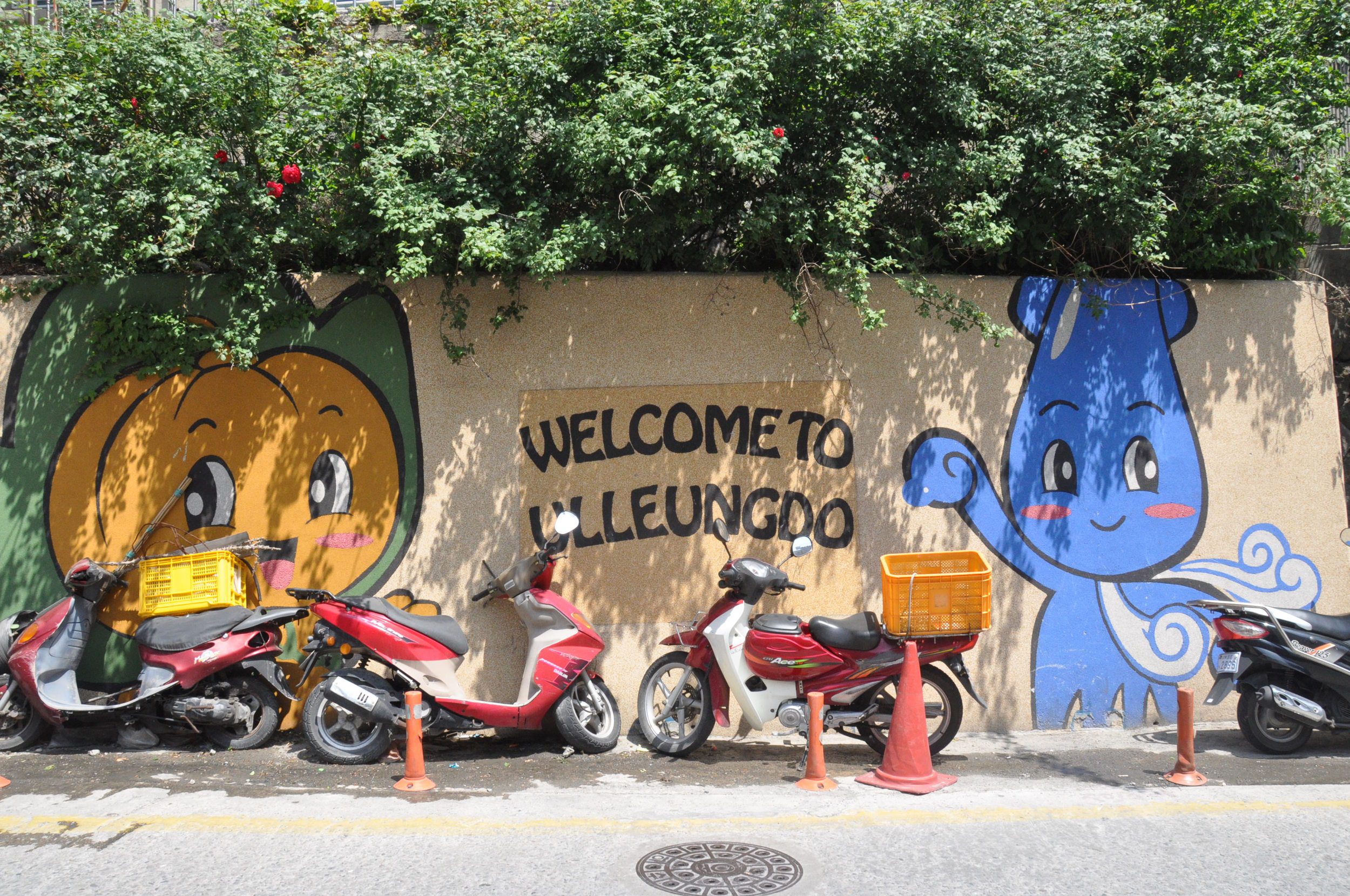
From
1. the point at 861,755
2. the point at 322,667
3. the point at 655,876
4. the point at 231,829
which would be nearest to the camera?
the point at 655,876

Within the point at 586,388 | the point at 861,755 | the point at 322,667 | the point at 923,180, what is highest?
the point at 923,180

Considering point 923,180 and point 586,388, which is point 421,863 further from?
point 923,180

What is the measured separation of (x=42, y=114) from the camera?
6.96m

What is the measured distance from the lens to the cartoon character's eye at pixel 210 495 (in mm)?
7328

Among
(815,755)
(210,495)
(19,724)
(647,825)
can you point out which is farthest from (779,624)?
(19,724)

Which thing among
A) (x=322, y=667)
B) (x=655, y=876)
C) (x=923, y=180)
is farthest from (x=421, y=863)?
(x=923, y=180)

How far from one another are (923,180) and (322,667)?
18.7 ft

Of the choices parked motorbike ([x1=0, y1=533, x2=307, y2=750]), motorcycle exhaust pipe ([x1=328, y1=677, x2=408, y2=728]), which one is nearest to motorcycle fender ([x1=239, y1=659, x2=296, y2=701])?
parked motorbike ([x1=0, y1=533, x2=307, y2=750])

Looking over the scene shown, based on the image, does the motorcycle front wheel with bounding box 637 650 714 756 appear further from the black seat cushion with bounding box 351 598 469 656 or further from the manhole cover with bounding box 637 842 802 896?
the manhole cover with bounding box 637 842 802 896

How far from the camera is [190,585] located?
22.6 ft

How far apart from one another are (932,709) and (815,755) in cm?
99

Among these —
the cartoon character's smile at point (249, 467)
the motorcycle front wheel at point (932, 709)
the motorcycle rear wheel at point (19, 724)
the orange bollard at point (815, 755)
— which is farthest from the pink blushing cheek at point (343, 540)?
the motorcycle front wheel at point (932, 709)

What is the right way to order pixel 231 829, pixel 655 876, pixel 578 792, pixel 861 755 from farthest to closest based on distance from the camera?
pixel 861 755 < pixel 578 792 < pixel 231 829 < pixel 655 876

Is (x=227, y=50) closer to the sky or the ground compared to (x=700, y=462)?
closer to the sky
